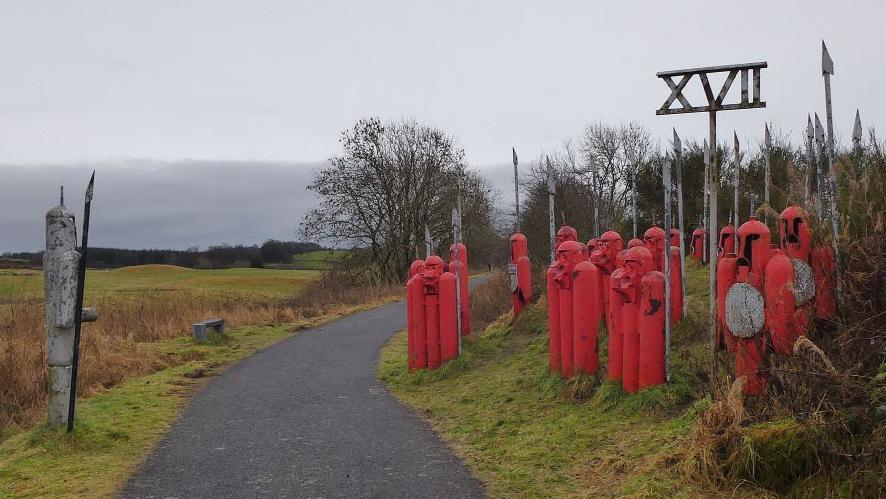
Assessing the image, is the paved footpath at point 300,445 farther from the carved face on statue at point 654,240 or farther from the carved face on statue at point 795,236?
the carved face on statue at point 654,240

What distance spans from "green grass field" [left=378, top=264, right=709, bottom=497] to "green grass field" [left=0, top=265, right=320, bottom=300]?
3043cm

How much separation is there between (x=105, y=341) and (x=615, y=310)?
10.9m

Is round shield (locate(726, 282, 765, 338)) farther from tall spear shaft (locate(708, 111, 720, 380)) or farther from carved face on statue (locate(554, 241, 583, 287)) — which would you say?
carved face on statue (locate(554, 241, 583, 287))

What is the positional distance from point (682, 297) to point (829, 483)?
5179mm

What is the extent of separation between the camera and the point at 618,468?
596 centimetres

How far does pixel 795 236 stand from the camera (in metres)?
7.11

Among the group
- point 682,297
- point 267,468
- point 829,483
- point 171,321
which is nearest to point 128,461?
point 267,468

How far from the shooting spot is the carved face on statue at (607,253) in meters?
10.6

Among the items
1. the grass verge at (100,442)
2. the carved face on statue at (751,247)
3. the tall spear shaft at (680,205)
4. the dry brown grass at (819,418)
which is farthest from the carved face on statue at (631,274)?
the grass verge at (100,442)

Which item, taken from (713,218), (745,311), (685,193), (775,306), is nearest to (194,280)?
(685,193)

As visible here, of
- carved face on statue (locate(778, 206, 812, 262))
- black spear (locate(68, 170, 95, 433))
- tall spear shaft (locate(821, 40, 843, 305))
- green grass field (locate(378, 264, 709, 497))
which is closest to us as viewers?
green grass field (locate(378, 264, 709, 497))

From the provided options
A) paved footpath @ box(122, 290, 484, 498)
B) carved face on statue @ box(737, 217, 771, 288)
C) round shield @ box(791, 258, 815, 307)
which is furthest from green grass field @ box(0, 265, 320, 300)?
round shield @ box(791, 258, 815, 307)

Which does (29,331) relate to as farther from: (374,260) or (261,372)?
(374,260)

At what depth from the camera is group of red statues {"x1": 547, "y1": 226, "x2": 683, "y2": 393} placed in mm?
7523
